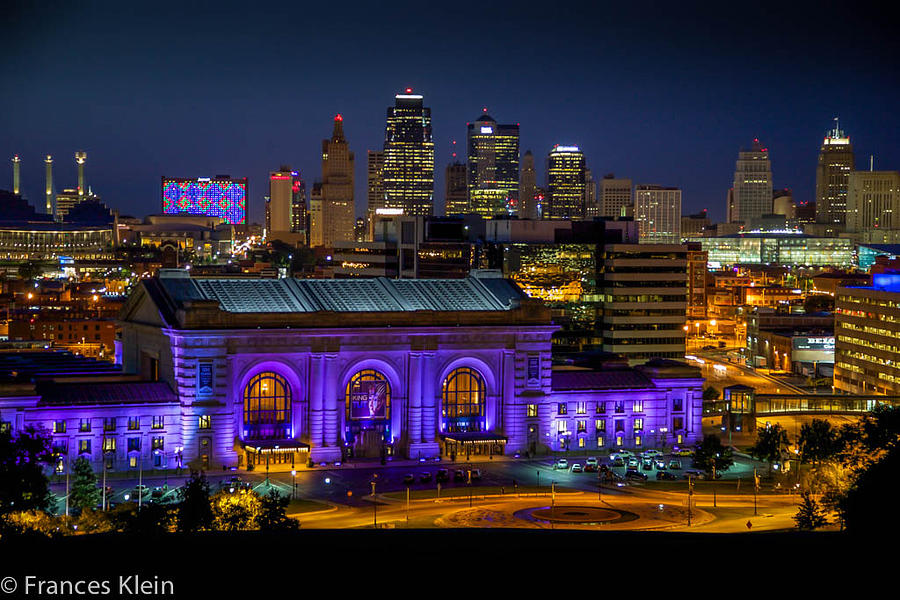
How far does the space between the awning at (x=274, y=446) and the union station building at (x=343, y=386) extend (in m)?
0.11

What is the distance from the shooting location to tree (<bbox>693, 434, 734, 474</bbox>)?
118 metres

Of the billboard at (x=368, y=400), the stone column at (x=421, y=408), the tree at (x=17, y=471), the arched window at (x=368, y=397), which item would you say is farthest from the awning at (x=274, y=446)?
the tree at (x=17, y=471)

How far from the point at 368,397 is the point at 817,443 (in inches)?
1544

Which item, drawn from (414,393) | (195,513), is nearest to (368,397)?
(414,393)

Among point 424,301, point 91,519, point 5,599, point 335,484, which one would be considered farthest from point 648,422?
point 5,599

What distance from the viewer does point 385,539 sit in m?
42.8

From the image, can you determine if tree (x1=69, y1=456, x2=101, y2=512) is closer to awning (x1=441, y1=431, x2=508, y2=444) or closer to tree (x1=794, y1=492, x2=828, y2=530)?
awning (x1=441, y1=431, x2=508, y2=444)

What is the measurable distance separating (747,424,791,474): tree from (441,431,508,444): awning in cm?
2267

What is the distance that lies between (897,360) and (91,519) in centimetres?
13607

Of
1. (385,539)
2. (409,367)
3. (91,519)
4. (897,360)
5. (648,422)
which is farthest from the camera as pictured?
(897,360)

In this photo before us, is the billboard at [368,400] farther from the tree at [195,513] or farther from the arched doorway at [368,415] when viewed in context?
the tree at [195,513]

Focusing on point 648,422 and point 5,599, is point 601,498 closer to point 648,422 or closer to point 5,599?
point 648,422

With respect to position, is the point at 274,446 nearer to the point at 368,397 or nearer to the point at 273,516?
the point at 368,397

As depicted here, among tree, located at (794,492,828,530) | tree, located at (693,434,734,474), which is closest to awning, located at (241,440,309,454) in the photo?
tree, located at (693,434,734,474)
